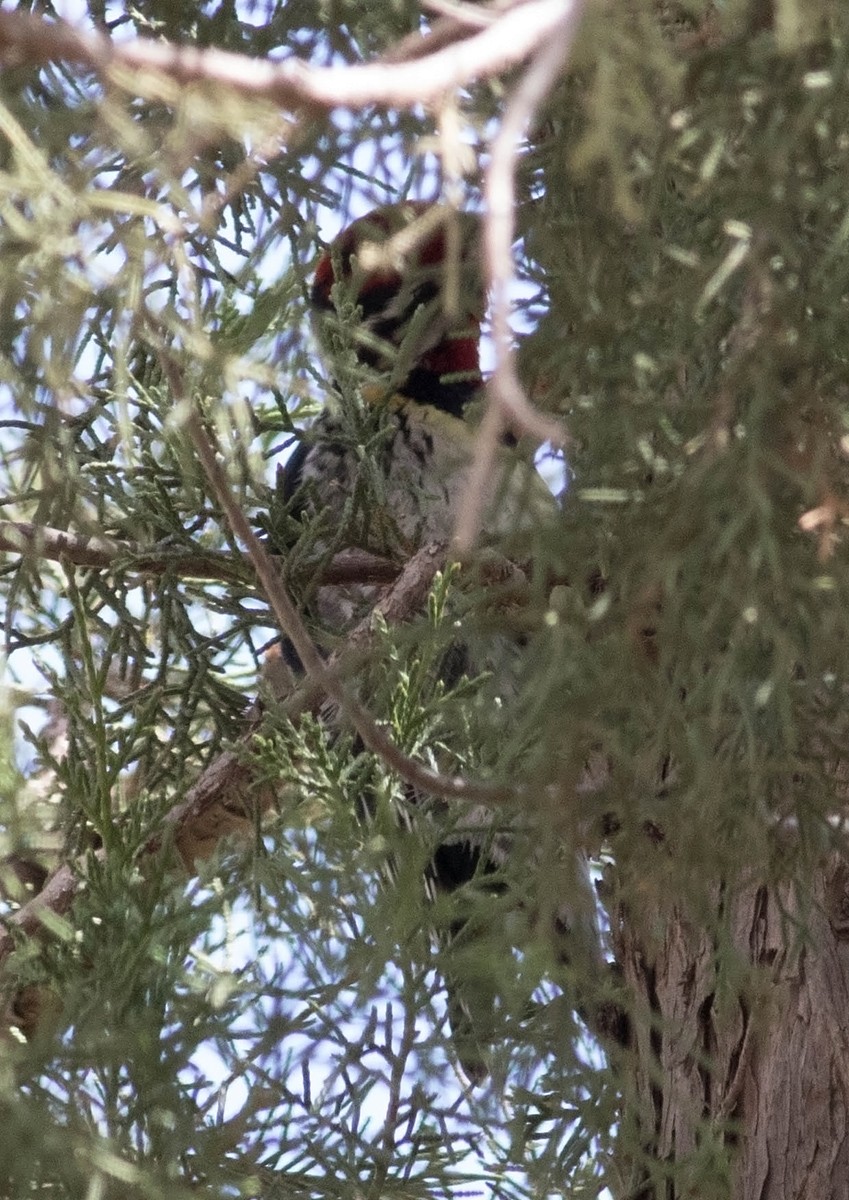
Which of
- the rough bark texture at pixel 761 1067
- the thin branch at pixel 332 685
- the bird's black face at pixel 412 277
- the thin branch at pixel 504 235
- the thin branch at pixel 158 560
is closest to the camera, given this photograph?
the thin branch at pixel 504 235

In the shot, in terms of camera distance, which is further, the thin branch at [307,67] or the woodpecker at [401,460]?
the woodpecker at [401,460]

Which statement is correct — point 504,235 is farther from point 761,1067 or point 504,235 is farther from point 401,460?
point 401,460

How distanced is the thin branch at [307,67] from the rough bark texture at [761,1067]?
0.88 m

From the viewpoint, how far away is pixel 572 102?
1.13 m

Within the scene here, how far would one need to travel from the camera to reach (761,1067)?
1.58 m

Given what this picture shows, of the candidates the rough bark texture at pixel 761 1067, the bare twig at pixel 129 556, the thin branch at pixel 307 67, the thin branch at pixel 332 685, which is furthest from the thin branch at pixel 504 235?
the bare twig at pixel 129 556

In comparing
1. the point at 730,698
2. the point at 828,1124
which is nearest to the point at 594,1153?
the point at 828,1124

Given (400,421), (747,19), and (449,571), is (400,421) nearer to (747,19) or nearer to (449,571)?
(449,571)

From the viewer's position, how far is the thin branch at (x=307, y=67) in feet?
2.47

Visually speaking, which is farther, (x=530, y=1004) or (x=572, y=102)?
(x=530, y=1004)

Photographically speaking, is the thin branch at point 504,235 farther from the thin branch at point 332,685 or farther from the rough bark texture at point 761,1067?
the rough bark texture at point 761,1067

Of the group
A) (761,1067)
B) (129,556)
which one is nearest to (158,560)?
(129,556)

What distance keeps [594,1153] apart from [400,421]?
1.06 metres

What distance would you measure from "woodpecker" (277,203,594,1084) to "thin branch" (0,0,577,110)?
0.42 meters
